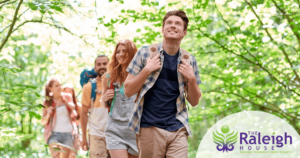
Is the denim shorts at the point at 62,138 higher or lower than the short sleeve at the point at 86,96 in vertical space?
lower

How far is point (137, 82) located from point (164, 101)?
29 centimetres

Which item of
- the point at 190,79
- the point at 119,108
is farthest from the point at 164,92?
the point at 119,108

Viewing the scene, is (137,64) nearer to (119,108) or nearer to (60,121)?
(119,108)

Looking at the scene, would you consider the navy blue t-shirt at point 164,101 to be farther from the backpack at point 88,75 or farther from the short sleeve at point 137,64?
the backpack at point 88,75

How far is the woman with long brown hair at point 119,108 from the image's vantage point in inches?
143

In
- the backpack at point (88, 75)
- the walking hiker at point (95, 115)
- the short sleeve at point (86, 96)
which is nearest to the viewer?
the walking hiker at point (95, 115)

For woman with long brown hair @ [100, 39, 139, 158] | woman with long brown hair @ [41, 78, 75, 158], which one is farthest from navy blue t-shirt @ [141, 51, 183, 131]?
woman with long brown hair @ [41, 78, 75, 158]

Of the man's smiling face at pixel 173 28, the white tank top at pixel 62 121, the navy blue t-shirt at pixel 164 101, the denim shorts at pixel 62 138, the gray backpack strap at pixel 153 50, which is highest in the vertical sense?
the man's smiling face at pixel 173 28

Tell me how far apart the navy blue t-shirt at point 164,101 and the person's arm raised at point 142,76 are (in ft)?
0.40

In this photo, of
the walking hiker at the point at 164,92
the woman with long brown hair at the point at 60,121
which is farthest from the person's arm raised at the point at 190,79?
the woman with long brown hair at the point at 60,121

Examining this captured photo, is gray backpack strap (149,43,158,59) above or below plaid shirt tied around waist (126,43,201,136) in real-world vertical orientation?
above

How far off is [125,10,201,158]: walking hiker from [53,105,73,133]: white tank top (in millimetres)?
3464

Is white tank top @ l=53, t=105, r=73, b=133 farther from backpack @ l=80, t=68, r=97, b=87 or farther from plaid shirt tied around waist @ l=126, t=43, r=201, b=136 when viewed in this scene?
plaid shirt tied around waist @ l=126, t=43, r=201, b=136

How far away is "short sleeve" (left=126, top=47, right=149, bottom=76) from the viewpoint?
8.96ft
